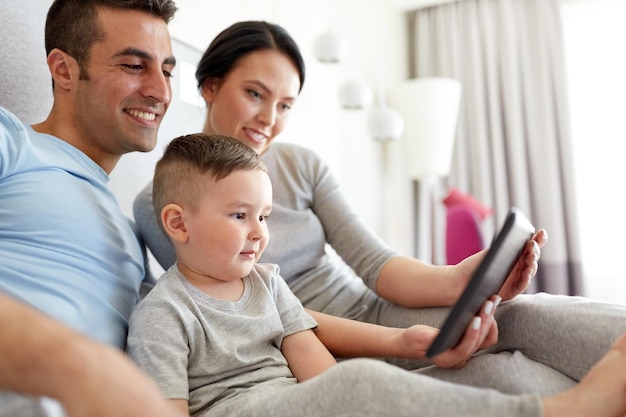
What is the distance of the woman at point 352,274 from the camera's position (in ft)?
3.36

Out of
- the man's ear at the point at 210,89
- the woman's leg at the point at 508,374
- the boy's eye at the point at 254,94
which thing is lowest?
the woman's leg at the point at 508,374

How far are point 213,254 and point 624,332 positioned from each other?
2.27 feet

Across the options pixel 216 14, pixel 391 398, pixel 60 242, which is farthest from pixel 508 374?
pixel 216 14

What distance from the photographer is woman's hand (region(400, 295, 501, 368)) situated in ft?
3.18

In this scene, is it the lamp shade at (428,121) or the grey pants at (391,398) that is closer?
the grey pants at (391,398)

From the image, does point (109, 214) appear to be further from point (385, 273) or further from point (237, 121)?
point (385, 273)

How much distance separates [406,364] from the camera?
1.28m

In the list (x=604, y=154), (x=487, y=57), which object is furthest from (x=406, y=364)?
(x=487, y=57)

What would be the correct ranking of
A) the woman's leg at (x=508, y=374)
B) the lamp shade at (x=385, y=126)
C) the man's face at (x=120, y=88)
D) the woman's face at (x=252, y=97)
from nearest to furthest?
the woman's leg at (x=508, y=374)
the man's face at (x=120, y=88)
the woman's face at (x=252, y=97)
the lamp shade at (x=385, y=126)

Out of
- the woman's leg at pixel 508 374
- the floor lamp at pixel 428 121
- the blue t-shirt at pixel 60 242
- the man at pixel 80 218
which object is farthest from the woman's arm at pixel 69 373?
the floor lamp at pixel 428 121

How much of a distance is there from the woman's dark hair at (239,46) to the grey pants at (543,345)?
900 mm

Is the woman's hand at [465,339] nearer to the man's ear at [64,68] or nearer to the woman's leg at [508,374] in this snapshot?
the woman's leg at [508,374]

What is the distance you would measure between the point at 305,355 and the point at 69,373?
568mm

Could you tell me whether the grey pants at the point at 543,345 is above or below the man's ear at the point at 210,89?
below
